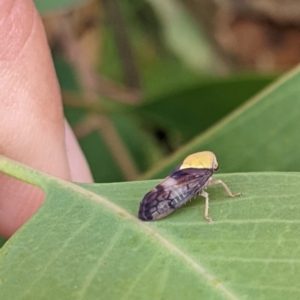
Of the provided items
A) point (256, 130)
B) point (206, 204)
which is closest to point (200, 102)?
point (256, 130)

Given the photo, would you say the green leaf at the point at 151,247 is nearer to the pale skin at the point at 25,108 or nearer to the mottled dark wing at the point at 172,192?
the mottled dark wing at the point at 172,192

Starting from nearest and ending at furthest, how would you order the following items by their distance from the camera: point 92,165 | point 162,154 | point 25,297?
point 25,297, point 92,165, point 162,154

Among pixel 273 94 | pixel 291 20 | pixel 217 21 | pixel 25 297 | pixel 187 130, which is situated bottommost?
pixel 291 20

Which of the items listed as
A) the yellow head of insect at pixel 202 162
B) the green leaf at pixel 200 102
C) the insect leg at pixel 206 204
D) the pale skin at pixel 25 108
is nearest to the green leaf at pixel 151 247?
the insect leg at pixel 206 204

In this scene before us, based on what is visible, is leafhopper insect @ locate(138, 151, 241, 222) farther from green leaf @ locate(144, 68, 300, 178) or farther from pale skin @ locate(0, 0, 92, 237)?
pale skin @ locate(0, 0, 92, 237)

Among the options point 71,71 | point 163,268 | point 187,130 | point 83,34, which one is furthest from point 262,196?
point 83,34

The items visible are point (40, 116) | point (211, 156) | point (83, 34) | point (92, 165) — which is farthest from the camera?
point (83, 34)

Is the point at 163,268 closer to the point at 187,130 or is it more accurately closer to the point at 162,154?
the point at 187,130
